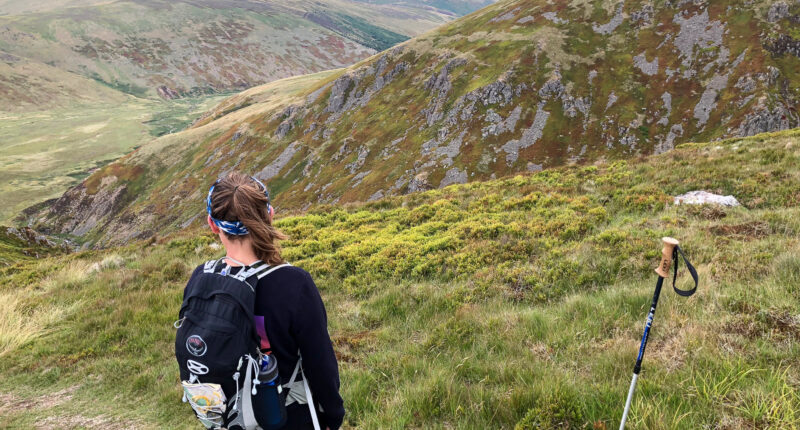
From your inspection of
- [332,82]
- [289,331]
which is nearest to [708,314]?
[289,331]

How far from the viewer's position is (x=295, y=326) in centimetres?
318

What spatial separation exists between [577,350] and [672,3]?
336ft

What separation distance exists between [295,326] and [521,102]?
77507 millimetres

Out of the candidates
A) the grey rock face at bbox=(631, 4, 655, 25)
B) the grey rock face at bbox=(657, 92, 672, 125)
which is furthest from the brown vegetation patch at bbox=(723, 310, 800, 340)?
the grey rock face at bbox=(631, 4, 655, 25)

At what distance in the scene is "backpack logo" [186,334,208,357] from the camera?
2.83 meters

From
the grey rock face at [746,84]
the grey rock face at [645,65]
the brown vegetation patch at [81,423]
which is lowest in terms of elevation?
the brown vegetation patch at [81,423]

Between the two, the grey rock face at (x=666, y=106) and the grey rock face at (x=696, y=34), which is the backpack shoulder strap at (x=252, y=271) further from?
the grey rock face at (x=696, y=34)

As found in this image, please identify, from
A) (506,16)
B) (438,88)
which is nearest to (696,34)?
(506,16)

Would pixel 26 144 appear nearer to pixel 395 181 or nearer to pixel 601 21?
pixel 395 181

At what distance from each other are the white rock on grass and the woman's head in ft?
44.3

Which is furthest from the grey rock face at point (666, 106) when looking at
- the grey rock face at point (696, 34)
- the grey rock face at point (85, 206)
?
the grey rock face at point (85, 206)

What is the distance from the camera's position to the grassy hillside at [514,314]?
13.6 ft

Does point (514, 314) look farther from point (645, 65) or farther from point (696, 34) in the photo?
point (696, 34)

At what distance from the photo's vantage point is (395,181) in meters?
68.4
